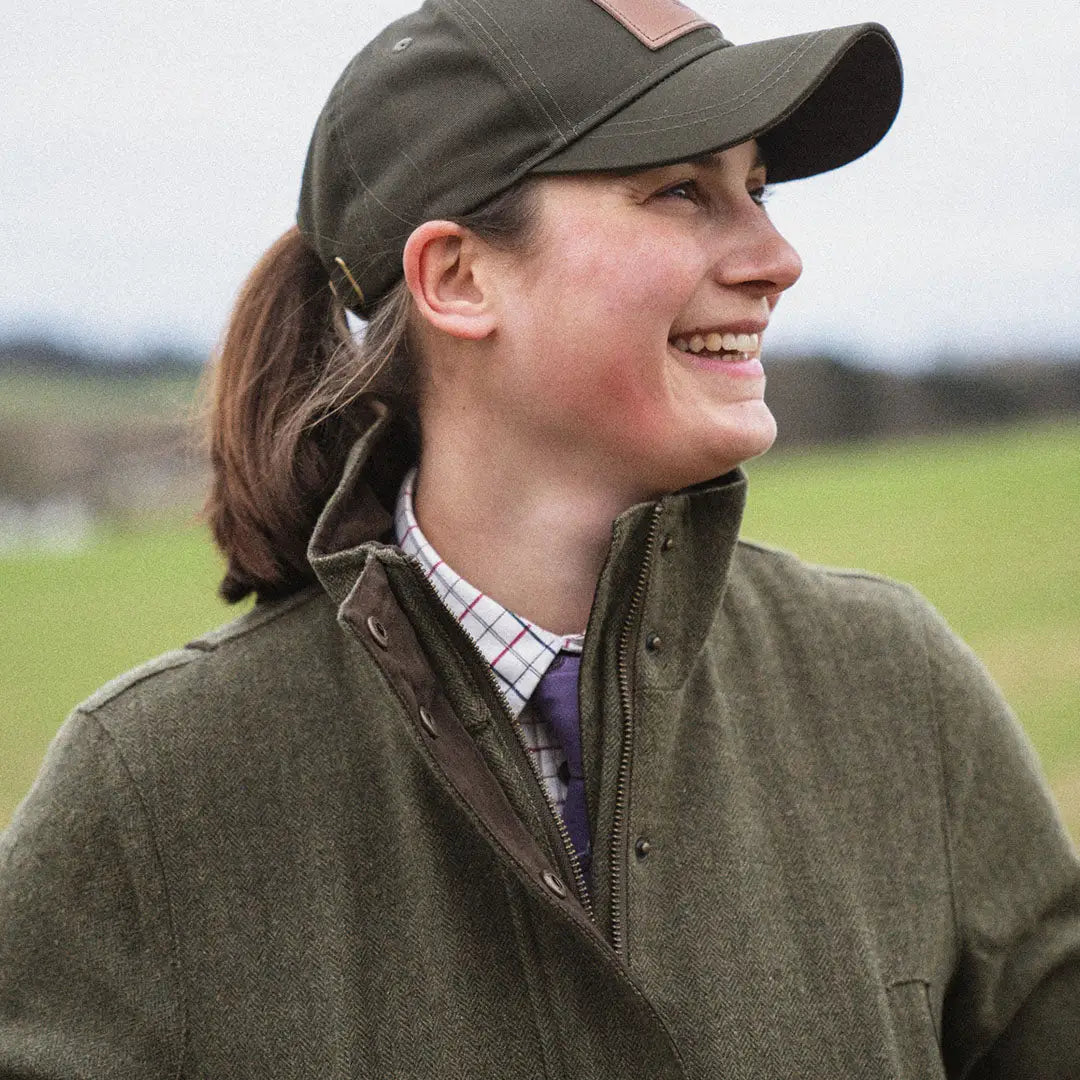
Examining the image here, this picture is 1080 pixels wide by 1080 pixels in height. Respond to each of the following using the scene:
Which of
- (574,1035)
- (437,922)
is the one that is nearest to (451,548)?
(437,922)

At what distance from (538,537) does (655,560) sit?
→ 0.68ft

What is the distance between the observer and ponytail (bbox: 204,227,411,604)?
197 cm

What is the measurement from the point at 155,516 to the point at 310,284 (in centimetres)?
3045

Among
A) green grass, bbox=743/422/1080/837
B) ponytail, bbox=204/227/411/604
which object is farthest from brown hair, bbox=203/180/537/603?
green grass, bbox=743/422/1080/837

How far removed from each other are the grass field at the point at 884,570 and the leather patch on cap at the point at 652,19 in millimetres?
6180

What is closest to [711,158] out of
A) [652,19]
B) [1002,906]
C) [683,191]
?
[683,191]

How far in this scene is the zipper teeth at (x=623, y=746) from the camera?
1.66m

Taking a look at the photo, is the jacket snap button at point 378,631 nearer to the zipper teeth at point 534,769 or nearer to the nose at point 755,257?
the zipper teeth at point 534,769

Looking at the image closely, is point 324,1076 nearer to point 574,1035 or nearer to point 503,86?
point 574,1035

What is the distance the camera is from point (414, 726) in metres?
1.61

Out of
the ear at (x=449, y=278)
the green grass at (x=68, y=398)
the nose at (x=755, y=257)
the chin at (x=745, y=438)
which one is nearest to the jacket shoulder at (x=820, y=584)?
the chin at (x=745, y=438)

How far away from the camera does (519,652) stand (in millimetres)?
1827

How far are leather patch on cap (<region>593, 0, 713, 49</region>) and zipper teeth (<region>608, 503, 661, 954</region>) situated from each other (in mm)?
579

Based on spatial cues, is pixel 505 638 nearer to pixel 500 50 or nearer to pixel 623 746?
pixel 623 746
